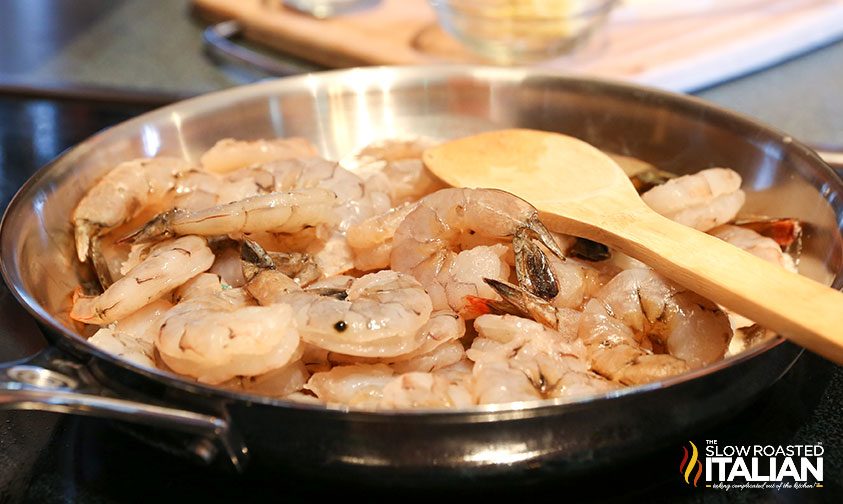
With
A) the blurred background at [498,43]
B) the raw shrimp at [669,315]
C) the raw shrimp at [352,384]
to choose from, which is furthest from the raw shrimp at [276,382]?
the blurred background at [498,43]

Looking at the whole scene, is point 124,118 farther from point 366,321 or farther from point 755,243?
point 755,243

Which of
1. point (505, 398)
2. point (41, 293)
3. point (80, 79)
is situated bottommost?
point (80, 79)

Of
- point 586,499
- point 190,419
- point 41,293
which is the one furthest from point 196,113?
point 586,499

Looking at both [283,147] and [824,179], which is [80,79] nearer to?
[283,147]

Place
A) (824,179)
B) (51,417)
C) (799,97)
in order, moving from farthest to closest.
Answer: (799,97)
(824,179)
(51,417)

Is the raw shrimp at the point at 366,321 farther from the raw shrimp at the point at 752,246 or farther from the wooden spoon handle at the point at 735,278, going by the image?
the raw shrimp at the point at 752,246

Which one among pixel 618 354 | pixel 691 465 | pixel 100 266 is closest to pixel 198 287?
pixel 100 266
